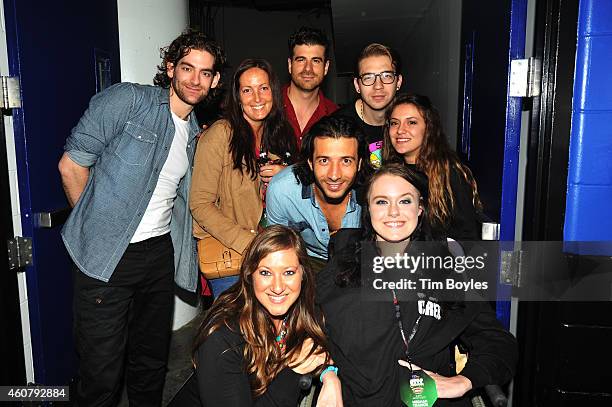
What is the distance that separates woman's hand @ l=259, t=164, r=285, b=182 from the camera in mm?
2449

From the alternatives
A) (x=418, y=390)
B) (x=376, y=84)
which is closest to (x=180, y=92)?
(x=376, y=84)

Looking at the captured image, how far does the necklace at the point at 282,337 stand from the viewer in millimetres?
1820

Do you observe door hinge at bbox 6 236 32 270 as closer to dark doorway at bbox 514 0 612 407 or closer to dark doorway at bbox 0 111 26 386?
dark doorway at bbox 0 111 26 386

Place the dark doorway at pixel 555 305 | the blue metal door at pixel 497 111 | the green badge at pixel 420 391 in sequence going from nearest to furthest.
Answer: the green badge at pixel 420 391, the dark doorway at pixel 555 305, the blue metal door at pixel 497 111

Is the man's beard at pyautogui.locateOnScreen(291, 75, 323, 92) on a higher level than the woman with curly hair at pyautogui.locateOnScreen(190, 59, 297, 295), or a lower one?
higher

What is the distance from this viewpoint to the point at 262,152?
2.50 metres

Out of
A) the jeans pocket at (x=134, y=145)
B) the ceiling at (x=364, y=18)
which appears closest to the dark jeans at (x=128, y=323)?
the jeans pocket at (x=134, y=145)

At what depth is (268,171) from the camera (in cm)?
245

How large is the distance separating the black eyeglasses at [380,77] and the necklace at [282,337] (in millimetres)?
1339

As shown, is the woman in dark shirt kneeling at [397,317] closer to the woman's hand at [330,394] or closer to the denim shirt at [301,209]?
the woman's hand at [330,394]

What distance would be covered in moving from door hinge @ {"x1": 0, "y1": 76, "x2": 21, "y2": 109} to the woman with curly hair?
80 cm

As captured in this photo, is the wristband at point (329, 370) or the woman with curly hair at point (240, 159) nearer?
the wristband at point (329, 370)

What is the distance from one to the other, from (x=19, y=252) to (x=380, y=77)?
191cm

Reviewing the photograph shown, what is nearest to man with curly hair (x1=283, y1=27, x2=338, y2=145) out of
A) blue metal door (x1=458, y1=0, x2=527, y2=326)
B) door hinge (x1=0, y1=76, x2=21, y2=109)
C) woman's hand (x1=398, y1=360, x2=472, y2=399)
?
blue metal door (x1=458, y1=0, x2=527, y2=326)
